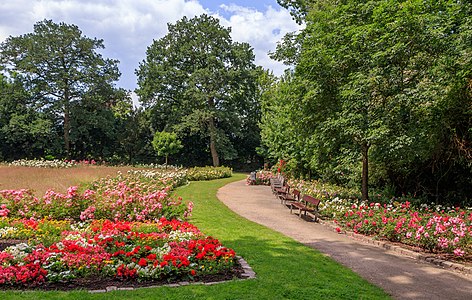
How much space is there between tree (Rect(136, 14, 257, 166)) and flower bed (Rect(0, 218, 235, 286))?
92.5 feet

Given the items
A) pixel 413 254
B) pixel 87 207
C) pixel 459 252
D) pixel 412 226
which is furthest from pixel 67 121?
pixel 459 252

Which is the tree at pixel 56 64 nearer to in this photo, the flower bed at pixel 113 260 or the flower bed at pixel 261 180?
the flower bed at pixel 261 180

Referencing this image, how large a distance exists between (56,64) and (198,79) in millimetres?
14474

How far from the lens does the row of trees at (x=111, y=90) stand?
111 ft

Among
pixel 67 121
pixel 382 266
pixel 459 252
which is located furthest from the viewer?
pixel 67 121

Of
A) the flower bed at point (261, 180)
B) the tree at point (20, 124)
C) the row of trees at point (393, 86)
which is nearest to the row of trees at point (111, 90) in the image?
the tree at point (20, 124)

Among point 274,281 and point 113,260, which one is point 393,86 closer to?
point 274,281

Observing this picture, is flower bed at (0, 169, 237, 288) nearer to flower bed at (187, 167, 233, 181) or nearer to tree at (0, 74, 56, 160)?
flower bed at (187, 167, 233, 181)

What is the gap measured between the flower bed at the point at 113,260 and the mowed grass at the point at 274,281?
1.24ft

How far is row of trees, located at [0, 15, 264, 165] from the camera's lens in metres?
33.9

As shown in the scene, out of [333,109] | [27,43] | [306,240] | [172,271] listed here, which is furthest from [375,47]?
[27,43]

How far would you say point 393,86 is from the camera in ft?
31.7

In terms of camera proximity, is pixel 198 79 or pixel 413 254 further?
pixel 198 79

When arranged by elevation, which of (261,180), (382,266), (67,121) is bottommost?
(382,266)
